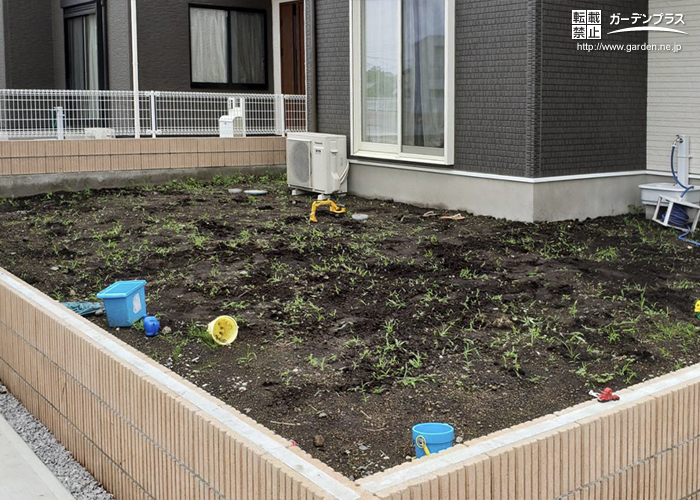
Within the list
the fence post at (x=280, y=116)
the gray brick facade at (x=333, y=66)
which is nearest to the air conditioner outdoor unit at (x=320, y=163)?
the gray brick facade at (x=333, y=66)

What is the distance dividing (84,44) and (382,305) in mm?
12501

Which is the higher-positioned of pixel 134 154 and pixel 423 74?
pixel 423 74

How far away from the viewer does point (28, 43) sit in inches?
661

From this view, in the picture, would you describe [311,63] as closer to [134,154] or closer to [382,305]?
[134,154]

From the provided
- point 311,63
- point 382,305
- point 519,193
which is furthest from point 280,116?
point 382,305

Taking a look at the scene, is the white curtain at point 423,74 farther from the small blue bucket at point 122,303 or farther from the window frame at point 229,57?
the window frame at point 229,57

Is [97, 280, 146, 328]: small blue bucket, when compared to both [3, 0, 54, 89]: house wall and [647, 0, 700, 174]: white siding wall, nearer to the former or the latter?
[647, 0, 700, 174]: white siding wall

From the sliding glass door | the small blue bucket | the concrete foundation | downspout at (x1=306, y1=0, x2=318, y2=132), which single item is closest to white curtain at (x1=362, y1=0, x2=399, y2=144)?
the concrete foundation

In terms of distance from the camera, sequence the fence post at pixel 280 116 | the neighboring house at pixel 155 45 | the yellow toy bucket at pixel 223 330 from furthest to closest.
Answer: the neighboring house at pixel 155 45, the fence post at pixel 280 116, the yellow toy bucket at pixel 223 330

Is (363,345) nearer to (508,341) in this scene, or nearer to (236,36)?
(508,341)

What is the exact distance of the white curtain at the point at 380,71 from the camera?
10.2 m

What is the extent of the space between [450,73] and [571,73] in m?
1.33

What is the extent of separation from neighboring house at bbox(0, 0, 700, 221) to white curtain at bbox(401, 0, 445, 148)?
0.02 m

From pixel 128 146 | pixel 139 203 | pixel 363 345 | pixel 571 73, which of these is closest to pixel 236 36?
pixel 128 146
